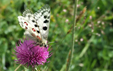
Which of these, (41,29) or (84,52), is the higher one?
(41,29)

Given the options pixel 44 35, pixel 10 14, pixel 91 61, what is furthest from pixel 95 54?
pixel 10 14

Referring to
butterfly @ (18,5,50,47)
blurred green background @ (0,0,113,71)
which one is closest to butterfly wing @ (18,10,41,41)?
butterfly @ (18,5,50,47)

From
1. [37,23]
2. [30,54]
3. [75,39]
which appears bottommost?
[75,39]

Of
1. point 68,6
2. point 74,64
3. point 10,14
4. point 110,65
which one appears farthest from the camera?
point 10,14

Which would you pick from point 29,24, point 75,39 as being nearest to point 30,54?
point 29,24

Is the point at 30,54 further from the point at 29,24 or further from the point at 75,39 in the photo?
the point at 75,39

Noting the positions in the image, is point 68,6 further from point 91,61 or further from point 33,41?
point 33,41

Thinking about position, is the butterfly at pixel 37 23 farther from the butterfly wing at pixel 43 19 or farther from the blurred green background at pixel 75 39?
the blurred green background at pixel 75 39

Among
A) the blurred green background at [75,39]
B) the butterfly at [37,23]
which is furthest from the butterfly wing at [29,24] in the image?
the blurred green background at [75,39]
